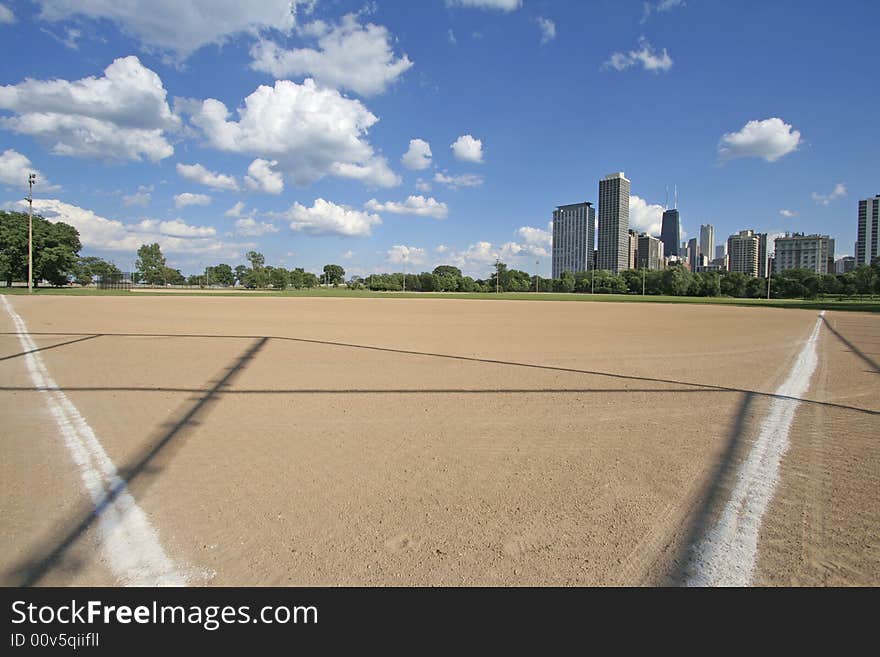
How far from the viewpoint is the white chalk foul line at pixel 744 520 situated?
255 cm

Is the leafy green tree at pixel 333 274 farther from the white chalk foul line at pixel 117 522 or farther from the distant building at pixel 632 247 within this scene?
the white chalk foul line at pixel 117 522

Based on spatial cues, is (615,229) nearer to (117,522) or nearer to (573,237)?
(573,237)

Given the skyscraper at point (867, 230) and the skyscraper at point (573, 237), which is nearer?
the skyscraper at point (867, 230)

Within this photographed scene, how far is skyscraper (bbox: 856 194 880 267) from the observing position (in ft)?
449

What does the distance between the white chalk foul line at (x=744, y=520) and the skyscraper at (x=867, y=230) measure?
183929mm

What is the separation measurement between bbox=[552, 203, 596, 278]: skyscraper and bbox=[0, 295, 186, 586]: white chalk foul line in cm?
18577

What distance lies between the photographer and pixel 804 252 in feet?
482

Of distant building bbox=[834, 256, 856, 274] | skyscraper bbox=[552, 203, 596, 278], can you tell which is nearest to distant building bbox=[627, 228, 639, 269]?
skyscraper bbox=[552, 203, 596, 278]

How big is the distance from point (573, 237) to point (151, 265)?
516ft

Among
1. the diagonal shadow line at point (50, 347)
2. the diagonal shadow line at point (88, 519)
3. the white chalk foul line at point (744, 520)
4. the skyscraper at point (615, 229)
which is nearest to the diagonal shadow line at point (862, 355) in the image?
the white chalk foul line at point (744, 520)

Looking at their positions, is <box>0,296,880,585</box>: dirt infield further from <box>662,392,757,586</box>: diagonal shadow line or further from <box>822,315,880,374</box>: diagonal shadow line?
<box>822,315,880,374</box>: diagonal shadow line

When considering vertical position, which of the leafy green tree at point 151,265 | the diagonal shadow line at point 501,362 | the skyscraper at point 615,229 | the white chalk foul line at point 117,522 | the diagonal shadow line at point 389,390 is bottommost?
the white chalk foul line at point 117,522
